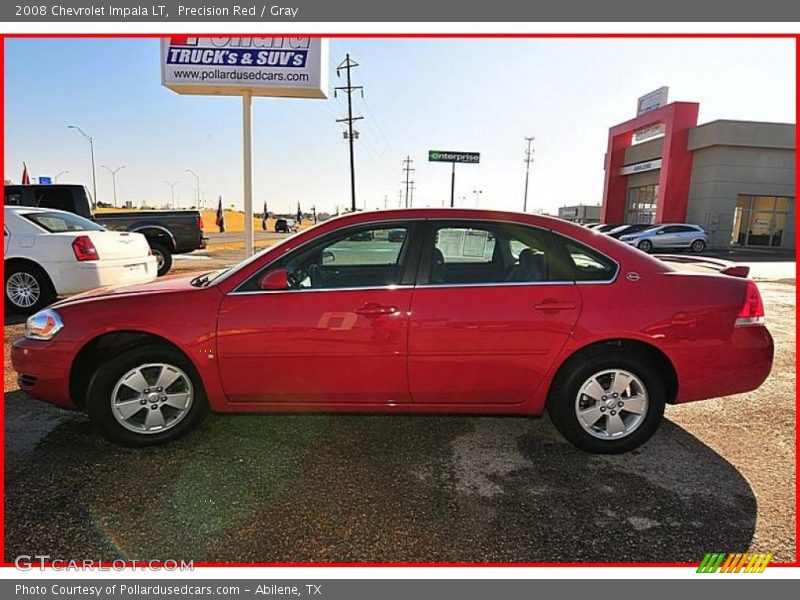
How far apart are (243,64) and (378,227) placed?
7967 mm

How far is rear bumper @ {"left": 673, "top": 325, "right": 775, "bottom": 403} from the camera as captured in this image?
315 centimetres

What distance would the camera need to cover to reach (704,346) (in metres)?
3.13

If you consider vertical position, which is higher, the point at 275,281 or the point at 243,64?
the point at 243,64

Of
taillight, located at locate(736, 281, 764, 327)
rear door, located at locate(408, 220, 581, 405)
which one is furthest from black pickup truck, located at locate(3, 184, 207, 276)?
taillight, located at locate(736, 281, 764, 327)

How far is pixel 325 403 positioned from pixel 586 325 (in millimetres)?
1759

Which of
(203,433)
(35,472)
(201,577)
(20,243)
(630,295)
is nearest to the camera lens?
(201,577)

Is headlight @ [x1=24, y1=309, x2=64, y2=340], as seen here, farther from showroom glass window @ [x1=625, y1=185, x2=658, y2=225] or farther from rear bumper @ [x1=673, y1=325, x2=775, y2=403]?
showroom glass window @ [x1=625, y1=185, x2=658, y2=225]

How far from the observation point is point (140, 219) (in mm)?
12125

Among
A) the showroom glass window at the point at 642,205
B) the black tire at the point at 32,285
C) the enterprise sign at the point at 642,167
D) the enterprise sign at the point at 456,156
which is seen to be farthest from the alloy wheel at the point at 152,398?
the enterprise sign at the point at 456,156

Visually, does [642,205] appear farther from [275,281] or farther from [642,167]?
[275,281]

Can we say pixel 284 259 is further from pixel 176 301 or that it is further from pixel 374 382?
pixel 374 382

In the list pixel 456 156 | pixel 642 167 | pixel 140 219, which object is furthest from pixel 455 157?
pixel 140 219

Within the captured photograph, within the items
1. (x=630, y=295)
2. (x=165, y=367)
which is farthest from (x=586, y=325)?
(x=165, y=367)

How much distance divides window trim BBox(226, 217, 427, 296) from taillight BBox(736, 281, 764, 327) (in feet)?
7.05
